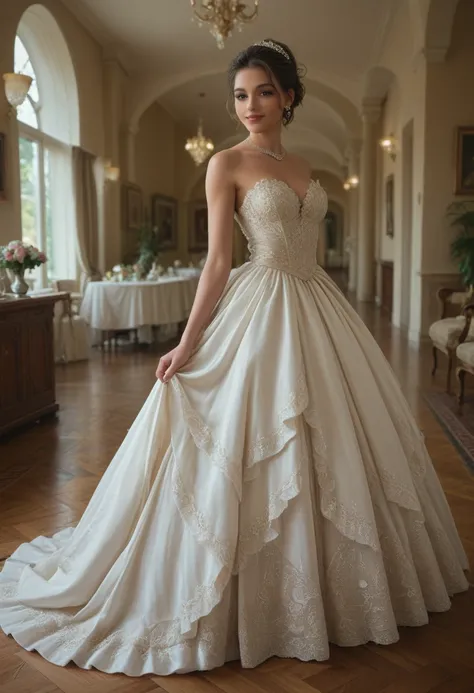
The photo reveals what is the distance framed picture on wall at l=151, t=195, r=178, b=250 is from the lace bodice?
13.0 m

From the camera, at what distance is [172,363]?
2.05m

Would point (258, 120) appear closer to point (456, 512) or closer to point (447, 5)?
point (456, 512)

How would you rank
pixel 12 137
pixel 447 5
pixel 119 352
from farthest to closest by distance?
pixel 119 352, pixel 447 5, pixel 12 137

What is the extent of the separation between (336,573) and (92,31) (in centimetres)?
1045

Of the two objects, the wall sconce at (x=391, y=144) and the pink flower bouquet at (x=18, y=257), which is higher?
the wall sconce at (x=391, y=144)

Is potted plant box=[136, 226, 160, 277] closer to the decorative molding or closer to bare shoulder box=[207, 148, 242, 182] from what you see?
the decorative molding

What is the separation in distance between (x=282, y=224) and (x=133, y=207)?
1156cm

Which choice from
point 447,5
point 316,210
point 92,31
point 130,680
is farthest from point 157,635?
point 92,31

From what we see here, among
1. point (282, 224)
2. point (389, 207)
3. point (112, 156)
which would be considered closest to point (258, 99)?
point (282, 224)

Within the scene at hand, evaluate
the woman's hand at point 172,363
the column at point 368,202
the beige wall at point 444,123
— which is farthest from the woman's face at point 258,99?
the column at point 368,202

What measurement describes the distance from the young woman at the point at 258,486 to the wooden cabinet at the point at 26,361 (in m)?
2.56

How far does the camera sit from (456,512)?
3150 millimetres

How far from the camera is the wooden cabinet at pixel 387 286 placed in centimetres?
1286

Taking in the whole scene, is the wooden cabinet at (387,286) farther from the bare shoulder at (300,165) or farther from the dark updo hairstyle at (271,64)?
the dark updo hairstyle at (271,64)
